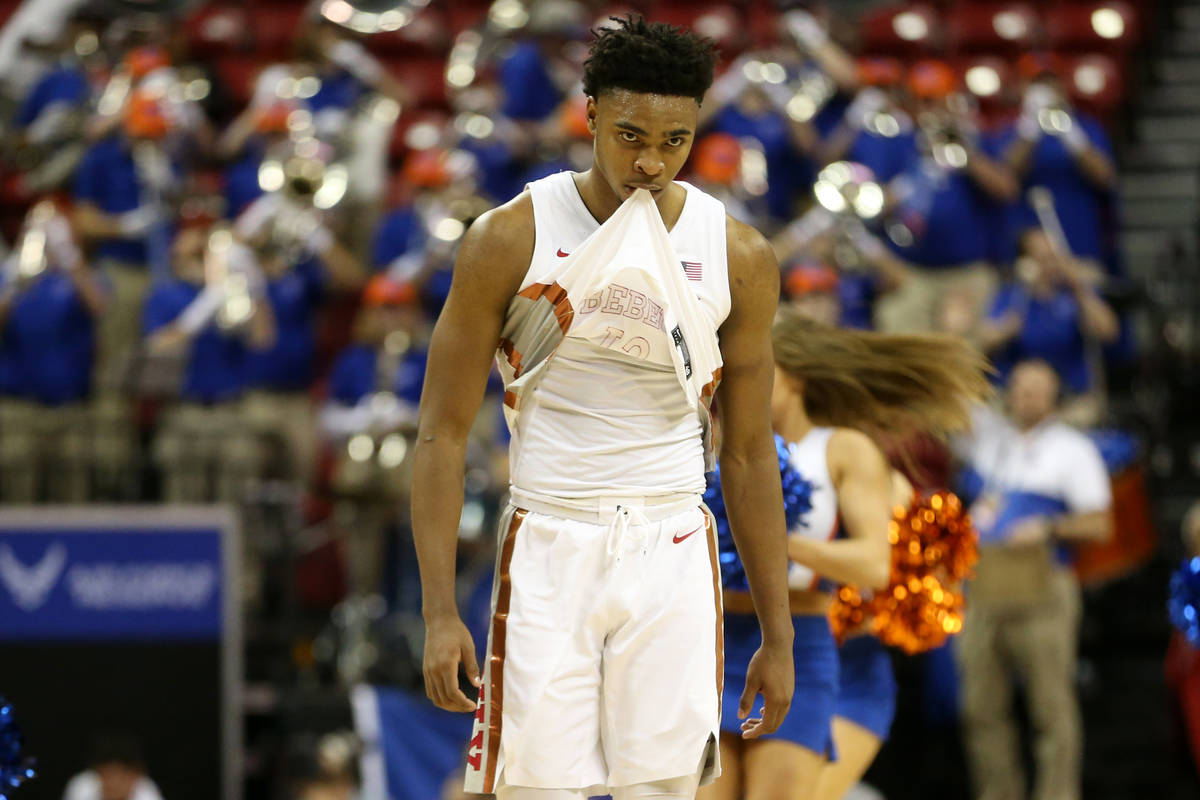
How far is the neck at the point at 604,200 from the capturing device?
126 inches

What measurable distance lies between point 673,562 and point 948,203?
7680mm

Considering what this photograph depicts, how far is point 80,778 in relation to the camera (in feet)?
24.9

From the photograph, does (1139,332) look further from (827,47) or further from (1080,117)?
(827,47)

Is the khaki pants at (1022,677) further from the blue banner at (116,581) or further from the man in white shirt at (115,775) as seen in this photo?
the man in white shirt at (115,775)

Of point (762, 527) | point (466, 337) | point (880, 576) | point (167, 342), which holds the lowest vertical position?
point (167, 342)

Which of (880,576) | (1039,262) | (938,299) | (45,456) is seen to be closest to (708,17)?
(938,299)

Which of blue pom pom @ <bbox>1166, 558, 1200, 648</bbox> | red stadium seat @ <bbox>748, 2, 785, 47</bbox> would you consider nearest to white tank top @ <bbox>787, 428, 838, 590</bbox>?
blue pom pom @ <bbox>1166, 558, 1200, 648</bbox>

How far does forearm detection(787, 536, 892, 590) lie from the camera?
4562mm

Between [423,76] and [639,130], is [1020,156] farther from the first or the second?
[639,130]

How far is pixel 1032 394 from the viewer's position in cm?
849

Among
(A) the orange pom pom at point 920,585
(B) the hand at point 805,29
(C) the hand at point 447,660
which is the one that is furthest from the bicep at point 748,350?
(B) the hand at point 805,29

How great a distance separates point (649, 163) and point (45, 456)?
25.0 ft

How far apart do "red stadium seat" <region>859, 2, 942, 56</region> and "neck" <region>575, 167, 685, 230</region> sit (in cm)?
996

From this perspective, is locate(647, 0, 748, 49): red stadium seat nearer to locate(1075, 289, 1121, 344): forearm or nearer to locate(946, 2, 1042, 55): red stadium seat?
locate(946, 2, 1042, 55): red stadium seat
